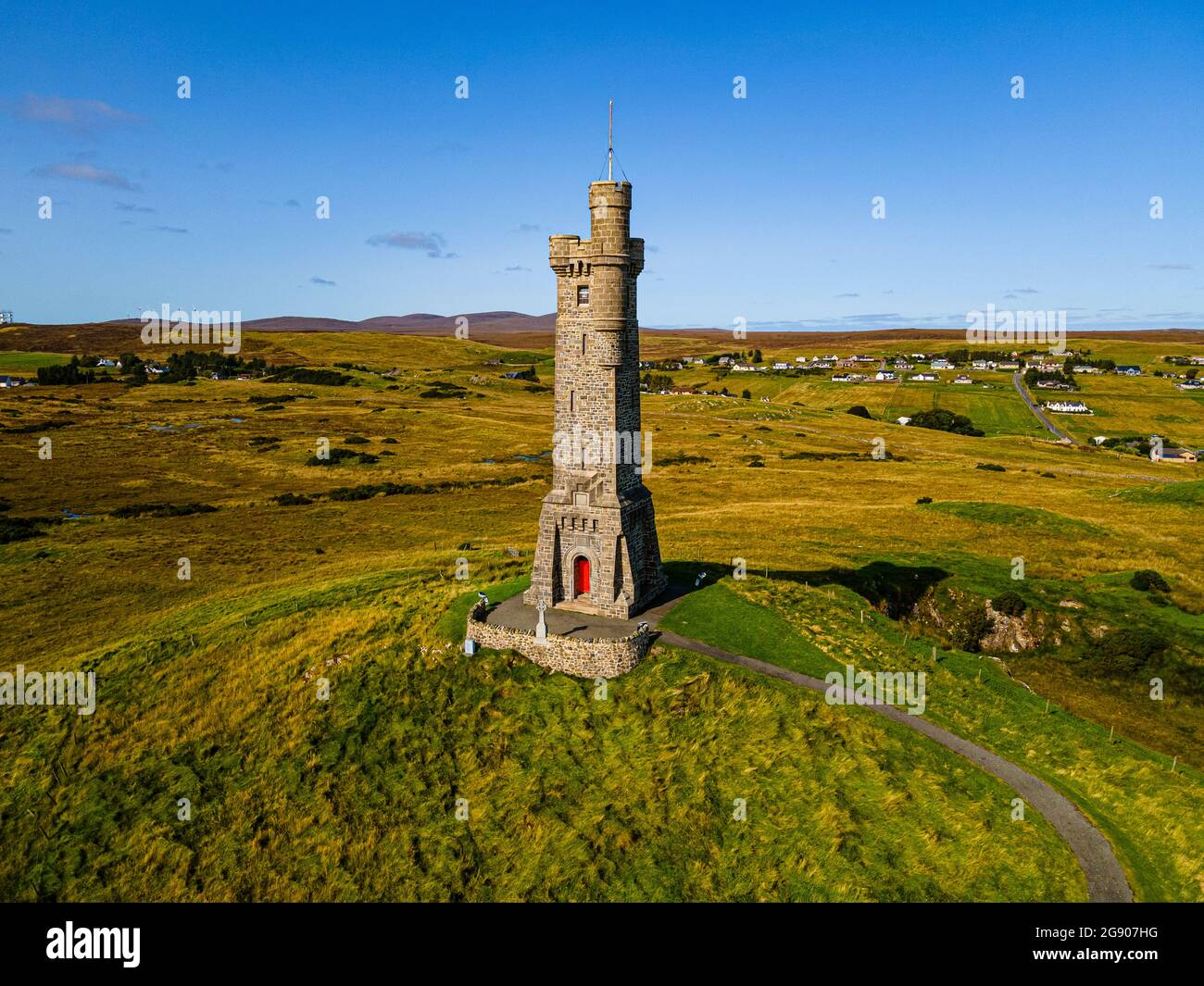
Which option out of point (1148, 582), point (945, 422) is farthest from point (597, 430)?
point (945, 422)

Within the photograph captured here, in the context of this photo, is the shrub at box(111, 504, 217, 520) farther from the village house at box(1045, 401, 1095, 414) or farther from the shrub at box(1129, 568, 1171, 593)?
the village house at box(1045, 401, 1095, 414)

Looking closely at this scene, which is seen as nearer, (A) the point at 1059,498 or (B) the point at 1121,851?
(B) the point at 1121,851

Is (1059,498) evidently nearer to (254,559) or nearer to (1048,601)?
(1048,601)

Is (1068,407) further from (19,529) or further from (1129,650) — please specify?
(19,529)

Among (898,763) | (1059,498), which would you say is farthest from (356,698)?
(1059,498)
